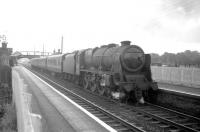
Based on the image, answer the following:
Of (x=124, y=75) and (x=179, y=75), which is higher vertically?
(x=124, y=75)

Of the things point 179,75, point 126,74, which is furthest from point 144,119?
point 179,75

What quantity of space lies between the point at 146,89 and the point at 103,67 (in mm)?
3453

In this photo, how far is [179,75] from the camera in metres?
23.0

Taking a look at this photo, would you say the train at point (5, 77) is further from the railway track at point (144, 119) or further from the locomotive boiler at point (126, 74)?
the locomotive boiler at point (126, 74)

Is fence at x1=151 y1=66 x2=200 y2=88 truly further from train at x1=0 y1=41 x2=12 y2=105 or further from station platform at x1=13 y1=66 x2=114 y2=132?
train at x1=0 y1=41 x2=12 y2=105

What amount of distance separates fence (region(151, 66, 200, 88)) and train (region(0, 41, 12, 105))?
17.6 metres

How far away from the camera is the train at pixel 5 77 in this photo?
24.4ft

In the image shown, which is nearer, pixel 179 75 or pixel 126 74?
pixel 126 74

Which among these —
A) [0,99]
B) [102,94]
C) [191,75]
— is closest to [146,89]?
[102,94]

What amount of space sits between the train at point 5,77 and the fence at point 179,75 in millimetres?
17561

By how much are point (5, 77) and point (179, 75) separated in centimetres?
1905

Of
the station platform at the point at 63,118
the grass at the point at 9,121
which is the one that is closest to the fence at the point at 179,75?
the station platform at the point at 63,118

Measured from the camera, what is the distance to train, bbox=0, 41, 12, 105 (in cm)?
743

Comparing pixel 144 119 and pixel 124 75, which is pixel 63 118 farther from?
pixel 124 75
